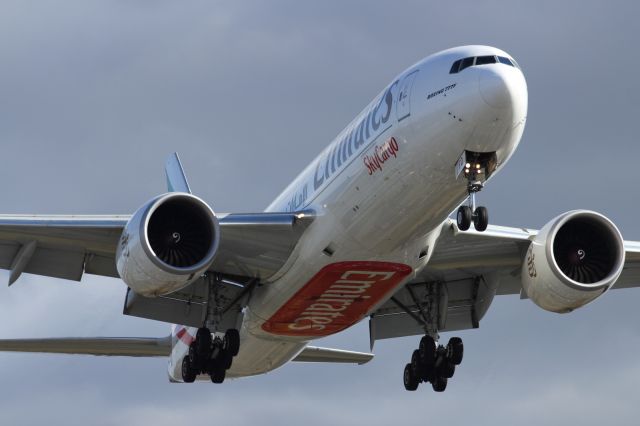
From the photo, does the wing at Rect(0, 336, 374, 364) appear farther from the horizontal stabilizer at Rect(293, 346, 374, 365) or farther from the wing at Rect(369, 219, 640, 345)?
the wing at Rect(369, 219, 640, 345)

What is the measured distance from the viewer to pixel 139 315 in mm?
33188

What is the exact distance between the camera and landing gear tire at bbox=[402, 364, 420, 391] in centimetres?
3416

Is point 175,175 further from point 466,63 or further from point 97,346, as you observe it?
point 466,63

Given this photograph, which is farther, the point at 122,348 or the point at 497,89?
the point at 122,348

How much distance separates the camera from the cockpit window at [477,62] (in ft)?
85.5

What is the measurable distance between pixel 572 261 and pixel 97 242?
34.2 feet

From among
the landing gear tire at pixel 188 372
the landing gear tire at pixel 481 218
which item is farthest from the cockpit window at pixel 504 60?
the landing gear tire at pixel 188 372

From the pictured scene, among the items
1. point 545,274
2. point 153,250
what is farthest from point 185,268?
point 545,274

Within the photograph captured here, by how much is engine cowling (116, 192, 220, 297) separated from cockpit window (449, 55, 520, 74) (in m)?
5.91

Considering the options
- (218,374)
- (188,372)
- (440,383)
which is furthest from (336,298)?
(440,383)

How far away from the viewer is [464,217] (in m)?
26.6

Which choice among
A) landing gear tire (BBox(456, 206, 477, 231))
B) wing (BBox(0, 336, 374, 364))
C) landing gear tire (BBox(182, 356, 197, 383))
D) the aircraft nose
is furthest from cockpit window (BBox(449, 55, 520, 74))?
wing (BBox(0, 336, 374, 364))

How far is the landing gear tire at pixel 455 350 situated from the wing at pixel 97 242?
18.3 ft

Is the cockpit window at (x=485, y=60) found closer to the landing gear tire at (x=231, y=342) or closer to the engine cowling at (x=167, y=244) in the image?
the engine cowling at (x=167, y=244)
